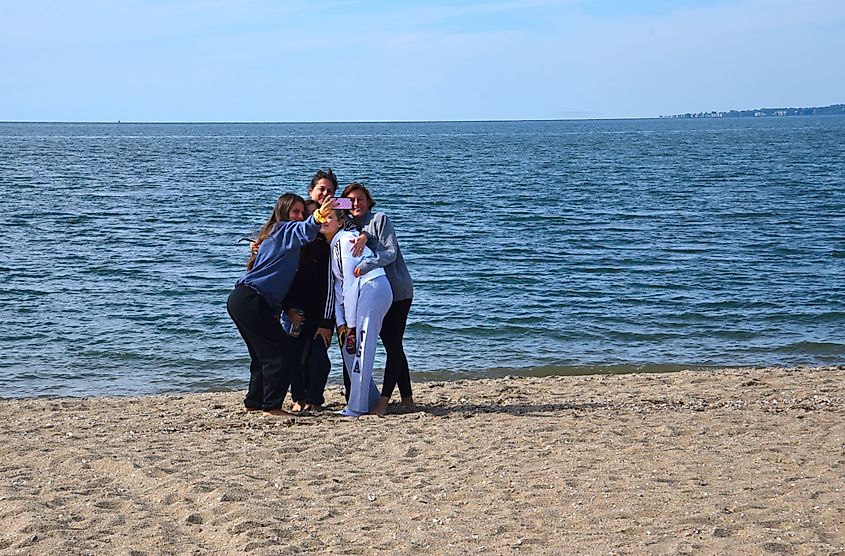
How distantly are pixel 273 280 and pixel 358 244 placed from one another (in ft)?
2.39

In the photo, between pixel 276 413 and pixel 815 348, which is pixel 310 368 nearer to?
pixel 276 413

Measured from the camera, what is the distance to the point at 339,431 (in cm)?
789

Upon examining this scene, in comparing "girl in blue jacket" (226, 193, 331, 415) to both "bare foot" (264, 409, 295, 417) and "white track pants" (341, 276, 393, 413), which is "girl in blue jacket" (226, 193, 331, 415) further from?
"white track pants" (341, 276, 393, 413)

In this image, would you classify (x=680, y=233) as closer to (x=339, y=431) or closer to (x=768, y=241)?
(x=768, y=241)

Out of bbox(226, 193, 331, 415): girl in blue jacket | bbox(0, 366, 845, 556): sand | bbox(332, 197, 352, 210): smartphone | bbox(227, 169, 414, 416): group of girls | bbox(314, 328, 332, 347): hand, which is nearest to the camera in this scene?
bbox(0, 366, 845, 556): sand

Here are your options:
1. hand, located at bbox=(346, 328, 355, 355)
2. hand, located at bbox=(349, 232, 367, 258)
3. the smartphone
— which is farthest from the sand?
the smartphone

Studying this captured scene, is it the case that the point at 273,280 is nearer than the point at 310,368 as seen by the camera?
Yes

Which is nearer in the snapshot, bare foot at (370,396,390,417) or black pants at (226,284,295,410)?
black pants at (226,284,295,410)

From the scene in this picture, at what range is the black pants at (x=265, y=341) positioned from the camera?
26.5 feet

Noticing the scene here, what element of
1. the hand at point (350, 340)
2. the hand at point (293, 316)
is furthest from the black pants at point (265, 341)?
the hand at point (350, 340)

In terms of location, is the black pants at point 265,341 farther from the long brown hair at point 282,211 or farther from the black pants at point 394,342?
the black pants at point 394,342

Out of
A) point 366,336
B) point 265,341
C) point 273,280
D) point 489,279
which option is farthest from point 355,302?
point 489,279

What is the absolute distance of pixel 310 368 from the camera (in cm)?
861

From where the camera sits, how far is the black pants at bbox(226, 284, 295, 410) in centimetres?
808
